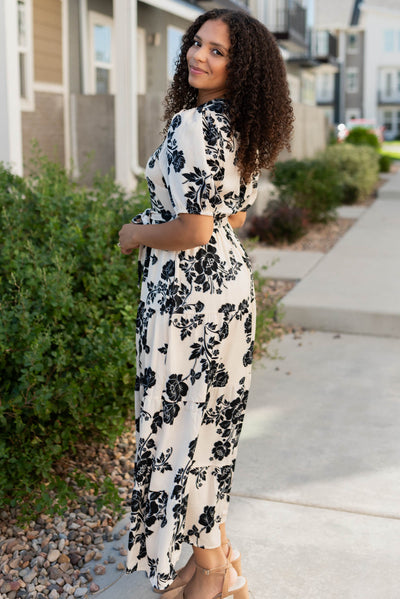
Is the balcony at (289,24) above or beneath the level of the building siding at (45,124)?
above

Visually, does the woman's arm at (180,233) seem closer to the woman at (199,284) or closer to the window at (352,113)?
the woman at (199,284)

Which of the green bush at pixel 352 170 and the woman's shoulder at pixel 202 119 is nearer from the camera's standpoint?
the woman's shoulder at pixel 202 119

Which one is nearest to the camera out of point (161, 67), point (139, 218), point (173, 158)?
point (173, 158)

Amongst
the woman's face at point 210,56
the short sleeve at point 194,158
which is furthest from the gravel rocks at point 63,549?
the woman's face at point 210,56

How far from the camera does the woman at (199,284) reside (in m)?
2.18

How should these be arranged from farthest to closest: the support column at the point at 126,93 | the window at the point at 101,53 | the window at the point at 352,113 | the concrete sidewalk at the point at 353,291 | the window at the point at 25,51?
the window at the point at 352,113 < the window at the point at 101,53 < the window at the point at 25,51 < the support column at the point at 126,93 < the concrete sidewalk at the point at 353,291

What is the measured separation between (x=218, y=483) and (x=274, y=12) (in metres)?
19.1

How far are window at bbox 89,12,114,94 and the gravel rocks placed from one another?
8520mm

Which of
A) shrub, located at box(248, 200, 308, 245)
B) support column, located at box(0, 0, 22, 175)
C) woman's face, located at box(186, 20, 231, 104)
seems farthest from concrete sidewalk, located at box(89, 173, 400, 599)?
shrub, located at box(248, 200, 308, 245)

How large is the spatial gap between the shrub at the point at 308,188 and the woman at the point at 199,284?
8060 mm

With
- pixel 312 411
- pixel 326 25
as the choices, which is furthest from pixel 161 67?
pixel 326 25

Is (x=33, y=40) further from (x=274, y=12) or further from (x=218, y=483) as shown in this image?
(x=274, y=12)

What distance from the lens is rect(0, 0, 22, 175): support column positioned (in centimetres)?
596

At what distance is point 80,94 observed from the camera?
1020 centimetres
